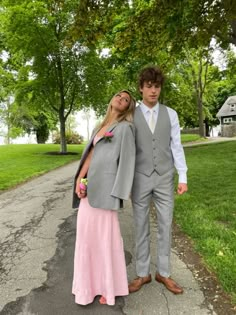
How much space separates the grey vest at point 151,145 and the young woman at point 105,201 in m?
0.14

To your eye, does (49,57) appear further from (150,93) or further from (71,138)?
(150,93)

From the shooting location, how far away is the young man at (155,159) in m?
3.35

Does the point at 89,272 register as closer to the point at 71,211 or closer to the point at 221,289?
the point at 221,289

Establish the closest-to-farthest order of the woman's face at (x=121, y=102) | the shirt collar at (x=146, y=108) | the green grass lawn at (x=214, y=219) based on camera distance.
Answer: the woman's face at (x=121, y=102)
the shirt collar at (x=146, y=108)
the green grass lawn at (x=214, y=219)

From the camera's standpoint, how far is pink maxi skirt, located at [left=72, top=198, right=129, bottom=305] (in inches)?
128

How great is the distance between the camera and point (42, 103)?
24.5 metres

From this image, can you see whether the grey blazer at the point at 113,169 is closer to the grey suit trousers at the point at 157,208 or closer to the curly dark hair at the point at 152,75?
the grey suit trousers at the point at 157,208

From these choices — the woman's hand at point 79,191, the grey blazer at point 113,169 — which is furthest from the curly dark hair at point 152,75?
the woman's hand at point 79,191

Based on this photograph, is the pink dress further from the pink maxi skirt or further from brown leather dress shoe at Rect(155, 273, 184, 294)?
brown leather dress shoe at Rect(155, 273, 184, 294)

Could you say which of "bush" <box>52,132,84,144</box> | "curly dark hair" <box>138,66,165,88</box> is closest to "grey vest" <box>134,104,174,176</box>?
"curly dark hair" <box>138,66,165,88</box>

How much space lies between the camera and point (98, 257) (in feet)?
10.8

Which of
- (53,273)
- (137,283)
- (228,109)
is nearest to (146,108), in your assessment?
(137,283)

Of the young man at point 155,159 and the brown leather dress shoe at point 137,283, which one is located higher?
the young man at point 155,159

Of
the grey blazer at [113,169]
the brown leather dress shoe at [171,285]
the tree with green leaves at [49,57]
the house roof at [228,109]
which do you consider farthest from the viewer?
the house roof at [228,109]
